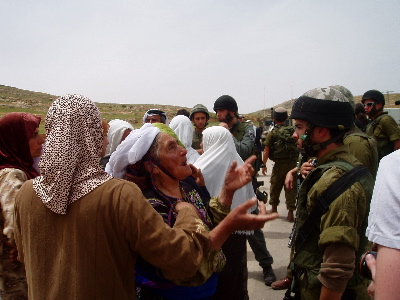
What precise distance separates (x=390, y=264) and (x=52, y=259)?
1.25 meters

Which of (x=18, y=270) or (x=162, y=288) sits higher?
(x=162, y=288)

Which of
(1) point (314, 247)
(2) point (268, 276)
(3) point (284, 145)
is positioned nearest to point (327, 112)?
(1) point (314, 247)

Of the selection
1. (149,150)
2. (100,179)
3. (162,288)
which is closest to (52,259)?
(100,179)

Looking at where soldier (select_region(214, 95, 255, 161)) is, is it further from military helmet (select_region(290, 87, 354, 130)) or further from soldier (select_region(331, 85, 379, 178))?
military helmet (select_region(290, 87, 354, 130))

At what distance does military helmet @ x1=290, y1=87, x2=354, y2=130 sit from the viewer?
211 cm

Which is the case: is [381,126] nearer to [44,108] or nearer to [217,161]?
[217,161]

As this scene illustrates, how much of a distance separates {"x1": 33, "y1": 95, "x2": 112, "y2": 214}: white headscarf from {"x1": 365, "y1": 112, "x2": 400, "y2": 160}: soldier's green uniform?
595 centimetres

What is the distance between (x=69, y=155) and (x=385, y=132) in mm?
6131

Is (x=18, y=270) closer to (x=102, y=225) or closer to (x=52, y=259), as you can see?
(x=52, y=259)

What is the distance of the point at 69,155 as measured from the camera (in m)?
1.27

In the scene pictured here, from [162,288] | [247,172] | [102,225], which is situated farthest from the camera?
[247,172]

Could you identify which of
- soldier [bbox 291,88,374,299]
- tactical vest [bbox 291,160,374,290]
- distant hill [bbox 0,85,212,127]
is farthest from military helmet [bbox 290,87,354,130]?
distant hill [bbox 0,85,212,127]

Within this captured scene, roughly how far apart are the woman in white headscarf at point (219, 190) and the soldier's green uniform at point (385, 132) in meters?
3.97

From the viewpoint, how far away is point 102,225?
1.27 metres
